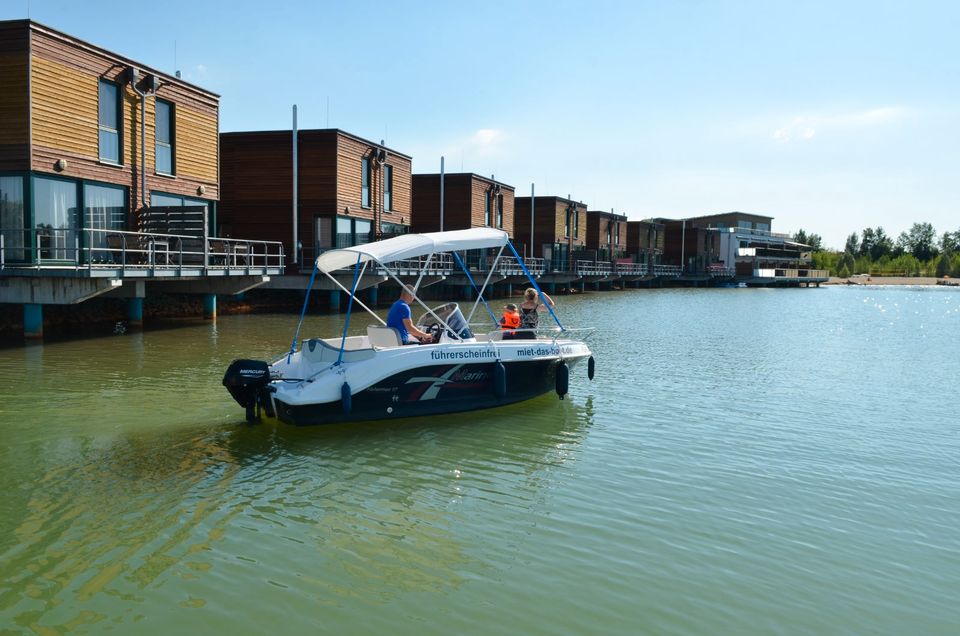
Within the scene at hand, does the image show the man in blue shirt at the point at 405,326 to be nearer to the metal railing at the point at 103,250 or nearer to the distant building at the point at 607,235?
the metal railing at the point at 103,250

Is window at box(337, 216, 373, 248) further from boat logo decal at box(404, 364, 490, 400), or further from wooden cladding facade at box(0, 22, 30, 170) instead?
boat logo decal at box(404, 364, 490, 400)

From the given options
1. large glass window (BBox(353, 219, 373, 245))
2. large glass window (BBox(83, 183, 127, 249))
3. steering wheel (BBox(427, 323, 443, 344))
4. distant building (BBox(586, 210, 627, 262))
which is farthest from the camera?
distant building (BBox(586, 210, 627, 262))

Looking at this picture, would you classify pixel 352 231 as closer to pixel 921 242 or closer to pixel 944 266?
pixel 944 266

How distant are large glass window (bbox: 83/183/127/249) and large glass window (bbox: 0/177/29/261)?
1.85m

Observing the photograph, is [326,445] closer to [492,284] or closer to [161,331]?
[161,331]

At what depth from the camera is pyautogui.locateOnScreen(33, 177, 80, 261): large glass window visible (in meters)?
20.5

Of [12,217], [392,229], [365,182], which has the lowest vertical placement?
[12,217]

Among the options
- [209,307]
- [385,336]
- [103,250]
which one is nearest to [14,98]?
[103,250]

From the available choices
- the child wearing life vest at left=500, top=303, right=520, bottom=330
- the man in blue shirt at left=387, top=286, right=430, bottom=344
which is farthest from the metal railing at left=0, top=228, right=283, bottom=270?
the child wearing life vest at left=500, top=303, right=520, bottom=330

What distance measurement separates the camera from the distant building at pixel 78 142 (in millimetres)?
19938

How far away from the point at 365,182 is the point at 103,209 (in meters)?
16.3

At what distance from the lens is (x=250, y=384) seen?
10.9 meters

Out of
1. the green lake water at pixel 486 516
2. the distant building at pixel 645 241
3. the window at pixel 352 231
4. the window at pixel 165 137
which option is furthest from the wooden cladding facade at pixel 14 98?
the distant building at pixel 645 241

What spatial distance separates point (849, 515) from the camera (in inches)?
320
